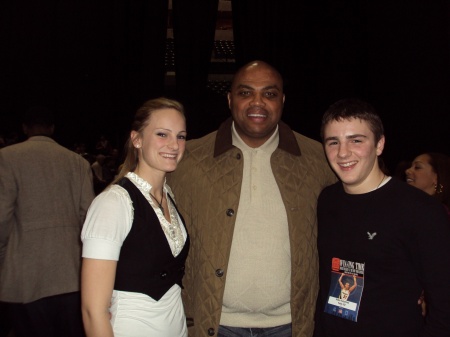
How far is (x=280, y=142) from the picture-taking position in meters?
2.16

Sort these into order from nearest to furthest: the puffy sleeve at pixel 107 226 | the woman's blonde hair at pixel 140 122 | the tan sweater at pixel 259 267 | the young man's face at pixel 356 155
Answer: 1. the puffy sleeve at pixel 107 226
2. the young man's face at pixel 356 155
3. the woman's blonde hair at pixel 140 122
4. the tan sweater at pixel 259 267

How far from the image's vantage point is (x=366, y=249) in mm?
1495

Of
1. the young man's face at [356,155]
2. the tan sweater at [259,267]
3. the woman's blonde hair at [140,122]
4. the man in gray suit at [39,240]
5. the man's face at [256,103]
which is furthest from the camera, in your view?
the man in gray suit at [39,240]

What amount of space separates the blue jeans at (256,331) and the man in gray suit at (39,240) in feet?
3.59

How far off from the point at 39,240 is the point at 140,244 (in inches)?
50.8

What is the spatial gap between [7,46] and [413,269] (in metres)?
7.11

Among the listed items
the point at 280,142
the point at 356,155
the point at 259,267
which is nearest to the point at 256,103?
the point at 280,142

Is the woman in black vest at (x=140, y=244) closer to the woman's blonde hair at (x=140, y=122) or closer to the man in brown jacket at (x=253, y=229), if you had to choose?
the woman's blonde hair at (x=140, y=122)

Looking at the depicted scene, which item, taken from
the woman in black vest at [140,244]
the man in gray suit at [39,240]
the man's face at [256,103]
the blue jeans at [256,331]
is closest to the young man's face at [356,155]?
the man's face at [256,103]

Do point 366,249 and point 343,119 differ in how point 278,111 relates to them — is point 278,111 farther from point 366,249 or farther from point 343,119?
point 366,249

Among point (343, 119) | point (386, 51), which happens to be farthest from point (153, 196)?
point (386, 51)

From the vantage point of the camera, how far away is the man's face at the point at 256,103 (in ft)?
6.88

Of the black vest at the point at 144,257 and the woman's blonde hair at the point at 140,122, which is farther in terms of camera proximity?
the woman's blonde hair at the point at 140,122

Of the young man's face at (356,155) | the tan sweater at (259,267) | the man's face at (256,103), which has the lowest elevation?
the tan sweater at (259,267)
